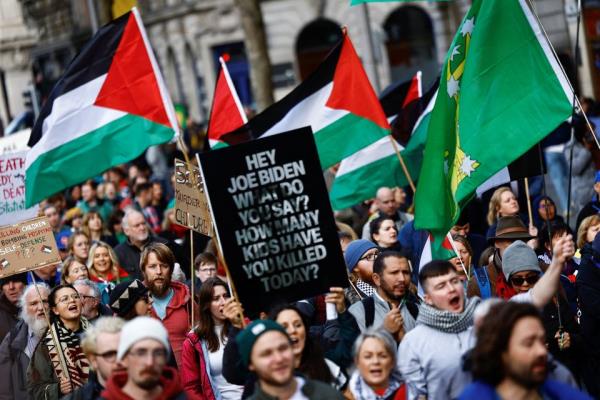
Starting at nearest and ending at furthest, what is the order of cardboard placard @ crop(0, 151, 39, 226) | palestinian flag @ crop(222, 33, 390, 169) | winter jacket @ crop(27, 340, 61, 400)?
winter jacket @ crop(27, 340, 61, 400) < palestinian flag @ crop(222, 33, 390, 169) < cardboard placard @ crop(0, 151, 39, 226)

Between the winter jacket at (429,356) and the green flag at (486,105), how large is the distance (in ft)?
5.04

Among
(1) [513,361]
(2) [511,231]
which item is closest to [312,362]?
(1) [513,361]

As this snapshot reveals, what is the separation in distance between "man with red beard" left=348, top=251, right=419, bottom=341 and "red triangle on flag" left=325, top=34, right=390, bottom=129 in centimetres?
401

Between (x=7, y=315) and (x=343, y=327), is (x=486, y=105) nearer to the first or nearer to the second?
(x=343, y=327)

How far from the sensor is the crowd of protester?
7012 mm

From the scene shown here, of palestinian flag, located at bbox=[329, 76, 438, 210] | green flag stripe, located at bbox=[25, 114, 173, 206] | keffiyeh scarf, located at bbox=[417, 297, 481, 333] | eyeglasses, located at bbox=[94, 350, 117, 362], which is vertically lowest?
keffiyeh scarf, located at bbox=[417, 297, 481, 333]

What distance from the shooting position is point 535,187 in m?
16.4

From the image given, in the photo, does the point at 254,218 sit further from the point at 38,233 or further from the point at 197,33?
the point at 197,33

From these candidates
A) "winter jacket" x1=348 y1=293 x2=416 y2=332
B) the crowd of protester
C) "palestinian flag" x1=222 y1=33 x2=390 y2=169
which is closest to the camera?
the crowd of protester

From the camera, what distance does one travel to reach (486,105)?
31.7 feet

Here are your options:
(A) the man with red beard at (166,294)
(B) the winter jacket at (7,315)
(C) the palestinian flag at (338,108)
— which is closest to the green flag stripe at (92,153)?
(C) the palestinian flag at (338,108)

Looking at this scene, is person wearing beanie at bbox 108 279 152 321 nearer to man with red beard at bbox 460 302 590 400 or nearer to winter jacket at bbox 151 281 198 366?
winter jacket at bbox 151 281 198 366

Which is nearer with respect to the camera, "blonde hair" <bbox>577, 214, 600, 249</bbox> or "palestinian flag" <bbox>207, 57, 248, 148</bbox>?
"blonde hair" <bbox>577, 214, 600, 249</bbox>

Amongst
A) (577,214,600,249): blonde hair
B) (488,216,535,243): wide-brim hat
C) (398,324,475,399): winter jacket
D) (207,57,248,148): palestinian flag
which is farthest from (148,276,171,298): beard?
(207,57,248,148): palestinian flag
